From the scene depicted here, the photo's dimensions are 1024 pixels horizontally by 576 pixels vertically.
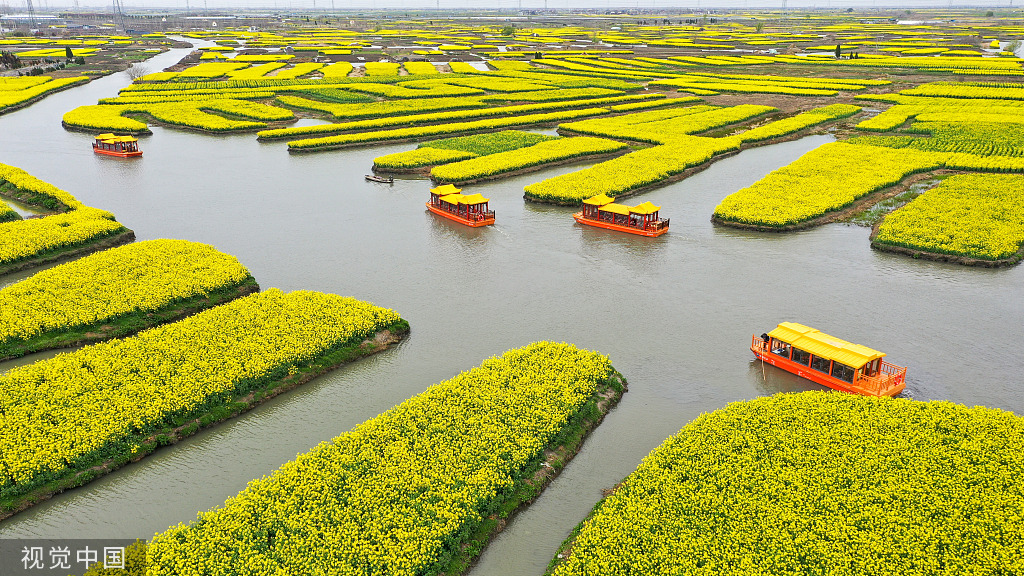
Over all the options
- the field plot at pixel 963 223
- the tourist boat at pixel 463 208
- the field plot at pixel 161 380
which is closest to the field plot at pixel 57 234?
the field plot at pixel 161 380

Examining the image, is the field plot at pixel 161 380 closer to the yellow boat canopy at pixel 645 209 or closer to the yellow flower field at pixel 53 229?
the yellow flower field at pixel 53 229

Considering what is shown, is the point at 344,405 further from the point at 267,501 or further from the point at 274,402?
the point at 267,501

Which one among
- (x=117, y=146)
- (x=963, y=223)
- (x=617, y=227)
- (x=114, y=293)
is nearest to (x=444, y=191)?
(x=617, y=227)

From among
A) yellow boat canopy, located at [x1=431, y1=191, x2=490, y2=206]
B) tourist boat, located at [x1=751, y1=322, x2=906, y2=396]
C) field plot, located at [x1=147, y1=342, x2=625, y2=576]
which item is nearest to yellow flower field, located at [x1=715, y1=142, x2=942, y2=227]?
yellow boat canopy, located at [x1=431, y1=191, x2=490, y2=206]

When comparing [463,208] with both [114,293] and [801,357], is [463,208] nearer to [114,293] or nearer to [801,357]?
[114,293]

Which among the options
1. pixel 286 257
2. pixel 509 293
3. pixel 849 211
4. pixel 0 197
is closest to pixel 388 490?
pixel 509 293

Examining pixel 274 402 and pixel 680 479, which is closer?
pixel 680 479
